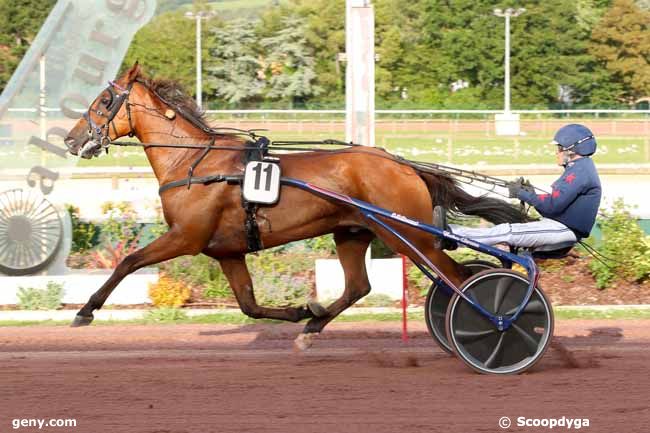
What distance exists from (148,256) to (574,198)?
277cm

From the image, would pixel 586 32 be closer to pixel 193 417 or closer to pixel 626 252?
pixel 626 252

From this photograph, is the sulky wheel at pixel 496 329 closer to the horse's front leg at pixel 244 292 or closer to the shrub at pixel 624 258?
the horse's front leg at pixel 244 292

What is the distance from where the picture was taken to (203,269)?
387 inches

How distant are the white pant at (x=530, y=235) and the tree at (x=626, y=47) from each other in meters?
33.4

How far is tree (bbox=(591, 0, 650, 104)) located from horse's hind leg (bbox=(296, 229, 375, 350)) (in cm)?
3298

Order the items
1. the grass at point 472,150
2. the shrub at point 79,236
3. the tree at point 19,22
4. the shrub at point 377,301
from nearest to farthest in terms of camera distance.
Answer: the shrub at point 377,301
the shrub at point 79,236
the grass at point 472,150
the tree at point 19,22

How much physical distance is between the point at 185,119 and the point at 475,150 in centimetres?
1971

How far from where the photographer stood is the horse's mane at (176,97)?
7266mm

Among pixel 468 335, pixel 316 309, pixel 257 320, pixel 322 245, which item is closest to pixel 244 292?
pixel 316 309

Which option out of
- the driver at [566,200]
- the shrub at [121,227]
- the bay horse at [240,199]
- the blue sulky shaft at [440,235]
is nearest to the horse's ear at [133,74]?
the bay horse at [240,199]

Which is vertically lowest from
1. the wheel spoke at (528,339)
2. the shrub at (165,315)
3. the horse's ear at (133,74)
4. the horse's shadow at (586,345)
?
the horse's shadow at (586,345)

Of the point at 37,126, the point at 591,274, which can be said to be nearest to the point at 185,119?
the point at 37,126
